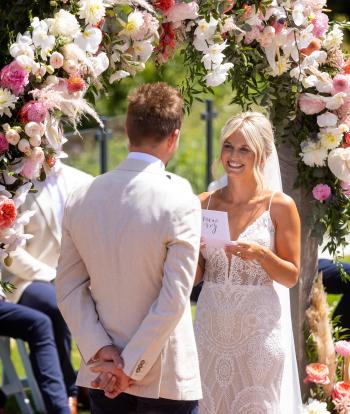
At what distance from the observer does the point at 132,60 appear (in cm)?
390

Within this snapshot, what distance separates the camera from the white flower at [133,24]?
3.77 meters

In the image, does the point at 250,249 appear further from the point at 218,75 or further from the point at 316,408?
the point at 316,408

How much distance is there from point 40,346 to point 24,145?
2.00 meters

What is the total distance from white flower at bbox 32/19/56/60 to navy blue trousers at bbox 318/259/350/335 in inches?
110

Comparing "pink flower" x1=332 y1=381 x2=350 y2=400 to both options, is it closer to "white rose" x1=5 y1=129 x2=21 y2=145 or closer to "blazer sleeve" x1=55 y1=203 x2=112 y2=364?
"blazer sleeve" x1=55 y1=203 x2=112 y2=364

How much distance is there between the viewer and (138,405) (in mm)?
3336

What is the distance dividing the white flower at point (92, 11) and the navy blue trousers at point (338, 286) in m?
2.70

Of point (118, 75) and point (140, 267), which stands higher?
point (118, 75)

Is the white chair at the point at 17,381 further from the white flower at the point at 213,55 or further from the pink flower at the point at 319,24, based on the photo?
the pink flower at the point at 319,24

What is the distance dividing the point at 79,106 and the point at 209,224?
32.1 inches

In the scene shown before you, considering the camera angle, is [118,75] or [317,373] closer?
[118,75]

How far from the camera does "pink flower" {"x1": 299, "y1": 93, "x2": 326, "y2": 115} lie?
4.52 m

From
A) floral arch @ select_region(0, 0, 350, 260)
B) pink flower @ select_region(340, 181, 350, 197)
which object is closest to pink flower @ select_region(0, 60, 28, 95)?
floral arch @ select_region(0, 0, 350, 260)

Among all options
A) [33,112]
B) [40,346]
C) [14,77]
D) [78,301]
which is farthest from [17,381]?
[14,77]
